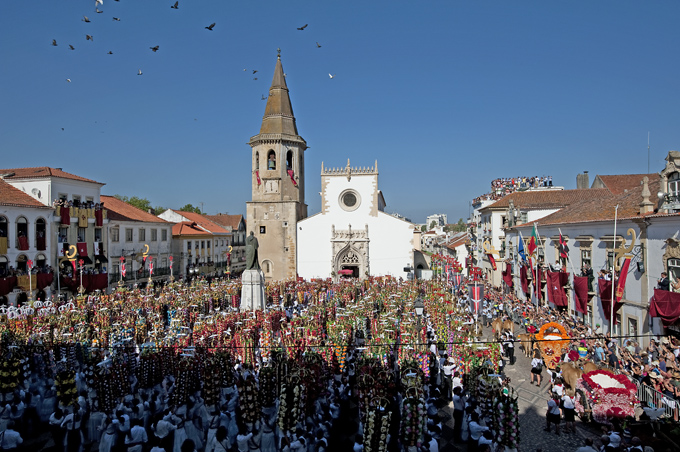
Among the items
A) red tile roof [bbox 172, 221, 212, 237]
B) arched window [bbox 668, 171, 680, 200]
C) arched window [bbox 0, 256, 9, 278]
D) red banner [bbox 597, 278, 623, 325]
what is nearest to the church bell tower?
red tile roof [bbox 172, 221, 212, 237]

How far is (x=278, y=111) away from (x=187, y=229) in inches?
692

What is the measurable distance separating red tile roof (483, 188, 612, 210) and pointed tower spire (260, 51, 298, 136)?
60.6ft

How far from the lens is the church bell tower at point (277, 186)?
39.2 m

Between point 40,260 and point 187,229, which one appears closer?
point 40,260

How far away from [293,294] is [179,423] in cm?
1992

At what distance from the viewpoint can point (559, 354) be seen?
571 inches

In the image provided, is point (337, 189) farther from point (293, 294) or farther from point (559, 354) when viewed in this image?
point (559, 354)

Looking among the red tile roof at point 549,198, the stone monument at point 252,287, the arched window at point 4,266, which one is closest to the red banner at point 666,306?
the stone monument at point 252,287

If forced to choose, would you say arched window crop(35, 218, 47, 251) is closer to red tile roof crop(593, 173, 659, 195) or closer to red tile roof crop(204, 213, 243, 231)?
red tile roof crop(204, 213, 243, 231)

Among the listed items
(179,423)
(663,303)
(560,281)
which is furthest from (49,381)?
(560,281)

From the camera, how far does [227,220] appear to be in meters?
66.6

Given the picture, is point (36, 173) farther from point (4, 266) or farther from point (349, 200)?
point (349, 200)

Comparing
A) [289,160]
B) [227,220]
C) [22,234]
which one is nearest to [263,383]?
[22,234]

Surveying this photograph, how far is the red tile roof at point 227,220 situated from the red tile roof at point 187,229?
1214cm
